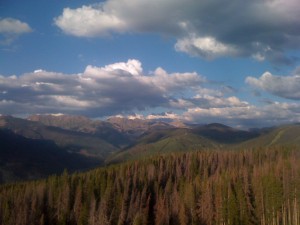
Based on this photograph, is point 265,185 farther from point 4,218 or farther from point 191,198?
point 4,218

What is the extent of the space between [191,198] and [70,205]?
41553 millimetres

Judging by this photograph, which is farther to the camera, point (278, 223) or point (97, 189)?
point (97, 189)

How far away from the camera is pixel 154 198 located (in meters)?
155

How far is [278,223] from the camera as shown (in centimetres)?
11588

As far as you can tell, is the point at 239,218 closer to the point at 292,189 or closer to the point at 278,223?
the point at 278,223

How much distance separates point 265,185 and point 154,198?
46.2 metres

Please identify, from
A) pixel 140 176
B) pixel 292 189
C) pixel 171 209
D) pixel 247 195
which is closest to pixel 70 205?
pixel 171 209

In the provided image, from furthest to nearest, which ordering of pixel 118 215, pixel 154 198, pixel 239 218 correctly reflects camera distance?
pixel 154 198 < pixel 118 215 < pixel 239 218

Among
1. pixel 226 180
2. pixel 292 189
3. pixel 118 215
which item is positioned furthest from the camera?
pixel 226 180

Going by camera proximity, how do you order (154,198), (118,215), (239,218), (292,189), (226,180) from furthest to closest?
1. (154,198)
2. (226,180)
3. (292,189)
4. (118,215)
5. (239,218)

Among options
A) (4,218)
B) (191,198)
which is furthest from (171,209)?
(4,218)

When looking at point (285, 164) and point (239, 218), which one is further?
point (285, 164)

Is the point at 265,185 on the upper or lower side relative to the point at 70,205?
upper

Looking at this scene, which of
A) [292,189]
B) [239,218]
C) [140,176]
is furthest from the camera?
[140,176]
